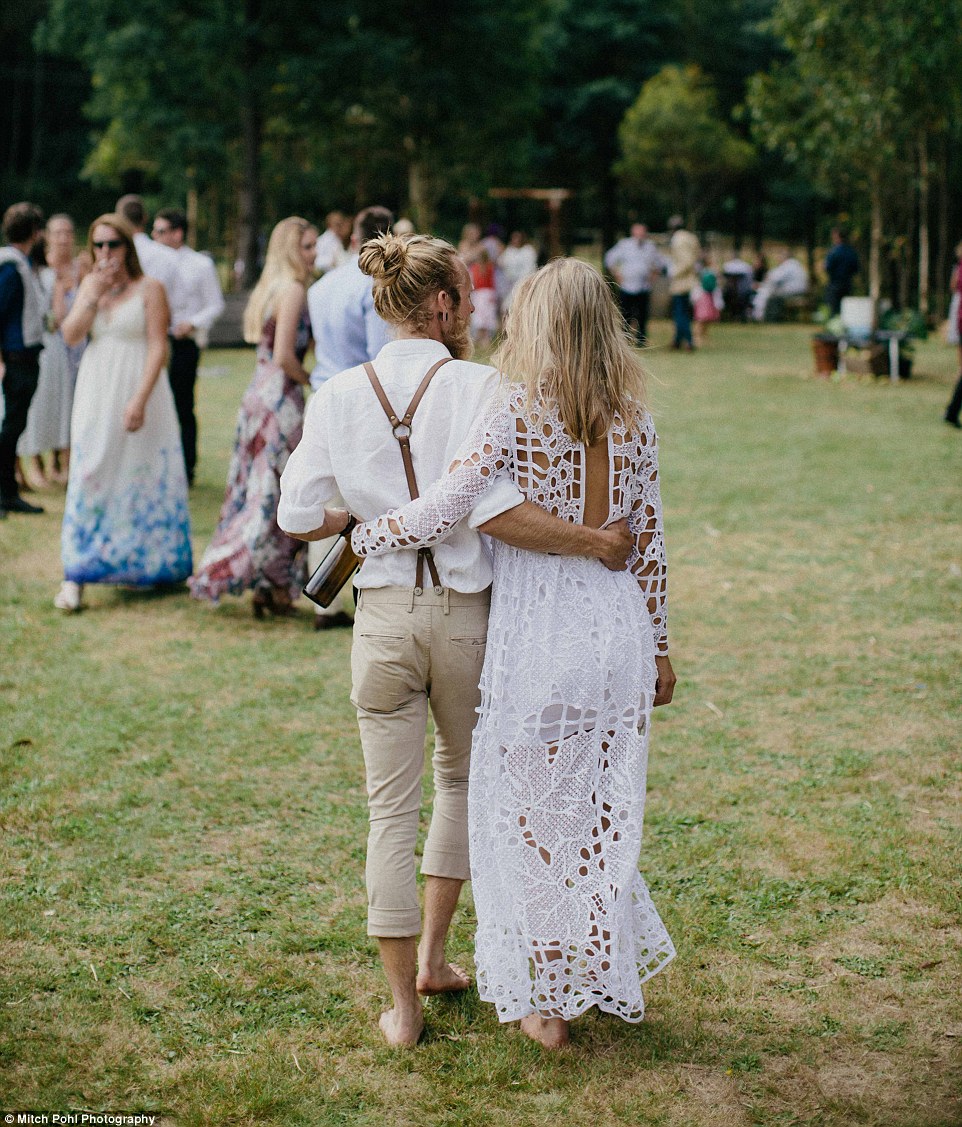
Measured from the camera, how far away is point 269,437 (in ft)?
22.2

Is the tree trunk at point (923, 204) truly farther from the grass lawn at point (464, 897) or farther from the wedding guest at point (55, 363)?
the grass lawn at point (464, 897)

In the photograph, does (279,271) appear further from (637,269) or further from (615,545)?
(637,269)

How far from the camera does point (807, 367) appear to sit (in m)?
19.5

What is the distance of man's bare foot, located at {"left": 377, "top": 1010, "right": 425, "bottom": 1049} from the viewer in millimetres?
3203

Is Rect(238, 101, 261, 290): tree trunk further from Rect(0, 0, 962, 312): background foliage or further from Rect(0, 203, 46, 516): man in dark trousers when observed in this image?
Rect(0, 203, 46, 516): man in dark trousers

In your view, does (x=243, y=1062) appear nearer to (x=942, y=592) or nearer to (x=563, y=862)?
(x=563, y=862)

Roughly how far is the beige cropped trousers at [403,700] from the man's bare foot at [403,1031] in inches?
9.6

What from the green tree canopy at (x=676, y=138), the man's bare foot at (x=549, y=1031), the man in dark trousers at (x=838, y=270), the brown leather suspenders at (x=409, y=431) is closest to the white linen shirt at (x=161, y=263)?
the brown leather suspenders at (x=409, y=431)

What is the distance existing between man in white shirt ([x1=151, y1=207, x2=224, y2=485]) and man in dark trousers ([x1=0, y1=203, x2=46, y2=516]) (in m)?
0.90

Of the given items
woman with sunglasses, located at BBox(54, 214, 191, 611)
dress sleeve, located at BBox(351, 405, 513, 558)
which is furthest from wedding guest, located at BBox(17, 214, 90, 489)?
dress sleeve, located at BBox(351, 405, 513, 558)

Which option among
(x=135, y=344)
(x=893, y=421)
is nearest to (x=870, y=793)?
(x=135, y=344)

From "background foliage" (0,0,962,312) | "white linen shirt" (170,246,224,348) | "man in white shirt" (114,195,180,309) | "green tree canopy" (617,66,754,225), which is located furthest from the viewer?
"green tree canopy" (617,66,754,225)

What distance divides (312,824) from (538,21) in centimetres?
3244

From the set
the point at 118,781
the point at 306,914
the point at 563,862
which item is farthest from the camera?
the point at 118,781
